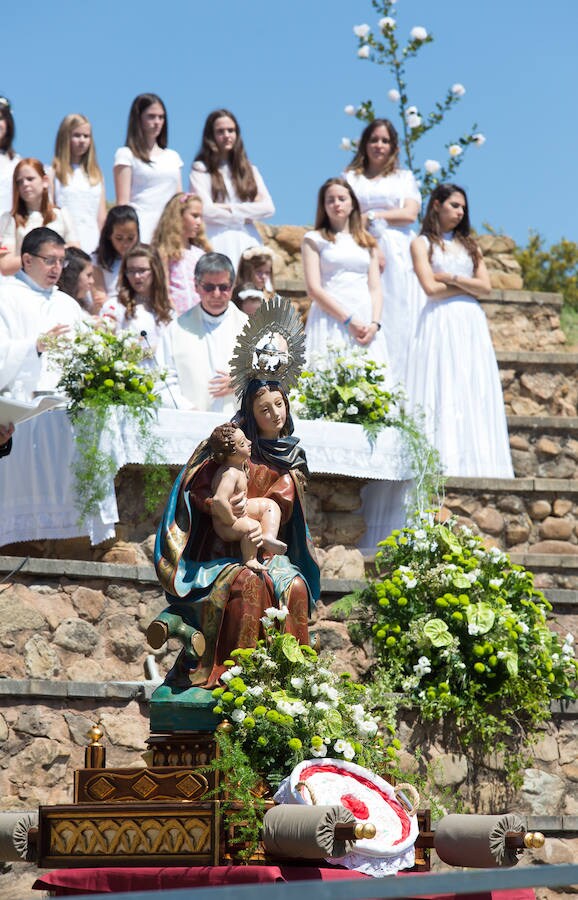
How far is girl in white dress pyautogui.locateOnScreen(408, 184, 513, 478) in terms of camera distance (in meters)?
13.0

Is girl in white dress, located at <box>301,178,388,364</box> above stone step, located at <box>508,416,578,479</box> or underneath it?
above

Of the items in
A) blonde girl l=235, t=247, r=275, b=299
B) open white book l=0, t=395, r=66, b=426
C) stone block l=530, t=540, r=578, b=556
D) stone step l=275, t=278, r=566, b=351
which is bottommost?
stone block l=530, t=540, r=578, b=556

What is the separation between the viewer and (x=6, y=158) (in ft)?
46.6

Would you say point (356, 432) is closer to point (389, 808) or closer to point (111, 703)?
point (111, 703)

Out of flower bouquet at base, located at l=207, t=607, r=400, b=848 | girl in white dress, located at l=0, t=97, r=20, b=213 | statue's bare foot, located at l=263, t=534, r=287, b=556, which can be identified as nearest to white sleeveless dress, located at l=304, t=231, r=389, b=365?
girl in white dress, located at l=0, t=97, r=20, b=213

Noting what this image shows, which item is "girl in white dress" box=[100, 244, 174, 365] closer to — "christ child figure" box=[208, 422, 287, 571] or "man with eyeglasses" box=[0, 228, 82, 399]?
"man with eyeglasses" box=[0, 228, 82, 399]

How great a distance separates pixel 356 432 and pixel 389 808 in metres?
4.94

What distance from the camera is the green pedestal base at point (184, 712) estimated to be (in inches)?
259

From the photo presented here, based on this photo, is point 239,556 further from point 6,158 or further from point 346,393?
point 6,158

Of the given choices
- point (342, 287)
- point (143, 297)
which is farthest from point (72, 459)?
point (342, 287)

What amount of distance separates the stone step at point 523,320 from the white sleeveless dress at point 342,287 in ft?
12.4

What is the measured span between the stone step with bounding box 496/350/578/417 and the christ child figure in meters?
8.90

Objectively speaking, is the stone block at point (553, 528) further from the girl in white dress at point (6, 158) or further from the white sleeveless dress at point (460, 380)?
the girl in white dress at point (6, 158)

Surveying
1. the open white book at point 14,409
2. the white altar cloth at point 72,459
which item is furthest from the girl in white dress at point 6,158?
the open white book at point 14,409
